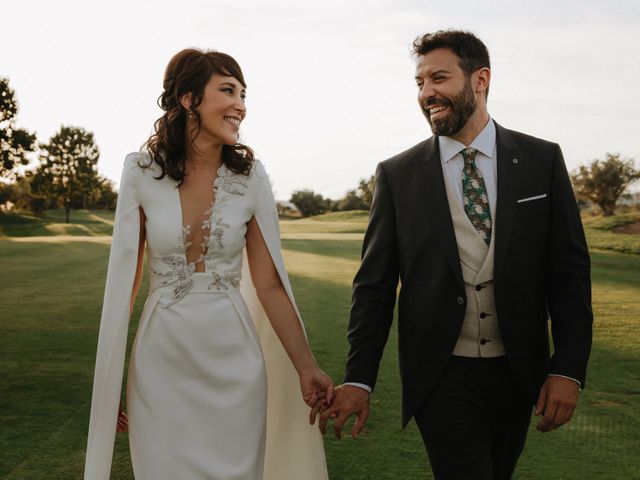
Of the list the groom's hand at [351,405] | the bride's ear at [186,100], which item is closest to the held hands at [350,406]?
the groom's hand at [351,405]

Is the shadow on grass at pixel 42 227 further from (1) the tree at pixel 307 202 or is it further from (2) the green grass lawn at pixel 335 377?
(2) the green grass lawn at pixel 335 377

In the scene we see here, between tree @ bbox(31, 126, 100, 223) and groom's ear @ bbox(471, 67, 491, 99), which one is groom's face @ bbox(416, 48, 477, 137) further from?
tree @ bbox(31, 126, 100, 223)

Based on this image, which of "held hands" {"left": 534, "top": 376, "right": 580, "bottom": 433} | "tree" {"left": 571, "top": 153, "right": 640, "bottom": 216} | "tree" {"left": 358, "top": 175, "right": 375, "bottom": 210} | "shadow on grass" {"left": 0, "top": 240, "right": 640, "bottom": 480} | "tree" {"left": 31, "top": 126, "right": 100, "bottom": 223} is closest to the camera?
"held hands" {"left": 534, "top": 376, "right": 580, "bottom": 433}

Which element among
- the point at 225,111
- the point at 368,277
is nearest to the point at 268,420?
the point at 368,277

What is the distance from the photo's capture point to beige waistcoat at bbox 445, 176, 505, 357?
310cm

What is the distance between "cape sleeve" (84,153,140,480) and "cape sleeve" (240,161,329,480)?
20.7 inches

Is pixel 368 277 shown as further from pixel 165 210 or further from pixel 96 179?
pixel 96 179

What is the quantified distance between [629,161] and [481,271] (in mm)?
38682

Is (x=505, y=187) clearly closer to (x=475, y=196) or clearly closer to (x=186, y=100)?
(x=475, y=196)

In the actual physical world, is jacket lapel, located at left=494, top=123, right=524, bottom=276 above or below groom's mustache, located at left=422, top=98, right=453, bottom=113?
below

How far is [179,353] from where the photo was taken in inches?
122

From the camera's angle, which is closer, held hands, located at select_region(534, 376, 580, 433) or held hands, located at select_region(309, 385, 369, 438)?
held hands, located at select_region(534, 376, 580, 433)

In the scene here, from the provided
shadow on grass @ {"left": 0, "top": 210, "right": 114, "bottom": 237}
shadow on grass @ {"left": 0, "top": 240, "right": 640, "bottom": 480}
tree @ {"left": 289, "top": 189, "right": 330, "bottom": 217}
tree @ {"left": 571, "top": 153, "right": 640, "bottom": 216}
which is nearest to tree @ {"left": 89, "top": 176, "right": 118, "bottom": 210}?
shadow on grass @ {"left": 0, "top": 210, "right": 114, "bottom": 237}

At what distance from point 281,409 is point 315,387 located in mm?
262
